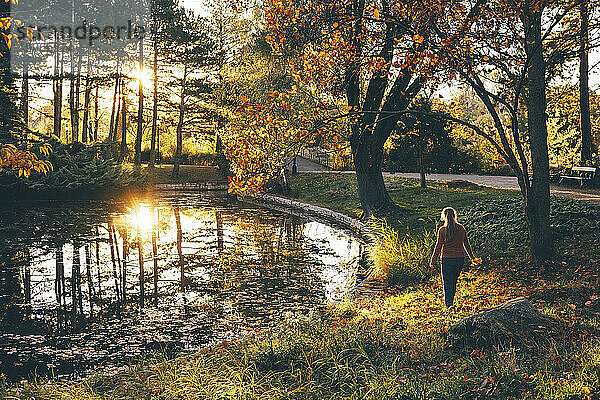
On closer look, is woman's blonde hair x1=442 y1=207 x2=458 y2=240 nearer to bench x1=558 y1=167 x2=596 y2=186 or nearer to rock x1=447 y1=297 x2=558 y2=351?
rock x1=447 y1=297 x2=558 y2=351

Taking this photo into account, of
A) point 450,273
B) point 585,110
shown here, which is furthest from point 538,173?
point 585,110

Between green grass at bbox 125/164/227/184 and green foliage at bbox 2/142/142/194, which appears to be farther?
green grass at bbox 125/164/227/184

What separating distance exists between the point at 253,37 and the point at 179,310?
20.4 metres

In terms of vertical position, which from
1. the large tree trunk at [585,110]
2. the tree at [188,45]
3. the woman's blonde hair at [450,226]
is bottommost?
the woman's blonde hair at [450,226]

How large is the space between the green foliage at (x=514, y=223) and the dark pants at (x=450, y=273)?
3021 mm

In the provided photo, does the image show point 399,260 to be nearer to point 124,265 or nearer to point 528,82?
point 528,82

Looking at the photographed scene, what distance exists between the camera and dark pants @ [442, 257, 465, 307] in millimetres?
7973

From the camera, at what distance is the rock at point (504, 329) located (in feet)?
18.9

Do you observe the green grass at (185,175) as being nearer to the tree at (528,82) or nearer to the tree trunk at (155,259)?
the tree trunk at (155,259)

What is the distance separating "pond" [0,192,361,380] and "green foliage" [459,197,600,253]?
9.61 ft

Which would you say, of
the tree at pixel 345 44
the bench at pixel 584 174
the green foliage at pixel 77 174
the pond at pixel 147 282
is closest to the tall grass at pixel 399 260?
the pond at pixel 147 282

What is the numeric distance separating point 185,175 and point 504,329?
33559 millimetres

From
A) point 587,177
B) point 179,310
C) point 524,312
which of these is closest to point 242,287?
point 179,310

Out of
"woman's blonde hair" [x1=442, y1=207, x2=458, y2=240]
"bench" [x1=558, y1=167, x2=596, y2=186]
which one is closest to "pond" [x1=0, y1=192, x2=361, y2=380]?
"woman's blonde hair" [x1=442, y1=207, x2=458, y2=240]
